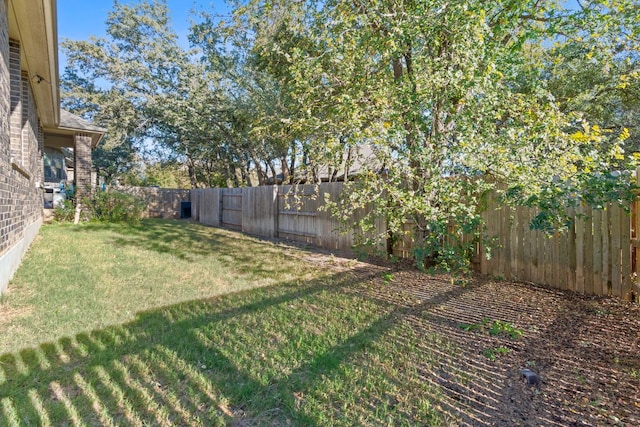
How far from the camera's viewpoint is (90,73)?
693 inches

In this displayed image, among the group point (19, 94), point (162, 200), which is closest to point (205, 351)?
point (19, 94)

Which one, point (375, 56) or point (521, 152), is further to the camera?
point (375, 56)

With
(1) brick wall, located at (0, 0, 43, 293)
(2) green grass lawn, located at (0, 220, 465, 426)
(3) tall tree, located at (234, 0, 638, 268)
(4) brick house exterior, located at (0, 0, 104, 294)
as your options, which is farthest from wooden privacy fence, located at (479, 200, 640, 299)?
(4) brick house exterior, located at (0, 0, 104, 294)

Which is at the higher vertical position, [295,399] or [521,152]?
[521,152]

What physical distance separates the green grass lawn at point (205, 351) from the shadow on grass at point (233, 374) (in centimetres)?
1

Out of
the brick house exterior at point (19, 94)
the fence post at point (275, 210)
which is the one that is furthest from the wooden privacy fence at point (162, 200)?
the fence post at point (275, 210)

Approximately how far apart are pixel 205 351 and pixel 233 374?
1.52 ft

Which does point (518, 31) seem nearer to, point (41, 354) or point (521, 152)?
point (521, 152)

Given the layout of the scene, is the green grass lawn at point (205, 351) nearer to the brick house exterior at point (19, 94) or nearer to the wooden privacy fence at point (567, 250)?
the brick house exterior at point (19, 94)

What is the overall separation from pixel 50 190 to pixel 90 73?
676cm

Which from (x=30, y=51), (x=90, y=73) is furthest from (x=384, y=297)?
(x=90, y=73)

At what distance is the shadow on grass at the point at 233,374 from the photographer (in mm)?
2039


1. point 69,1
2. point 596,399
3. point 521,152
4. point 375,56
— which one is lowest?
point 596,399

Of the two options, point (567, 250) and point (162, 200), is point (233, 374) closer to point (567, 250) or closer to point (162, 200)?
point (567, 250)
